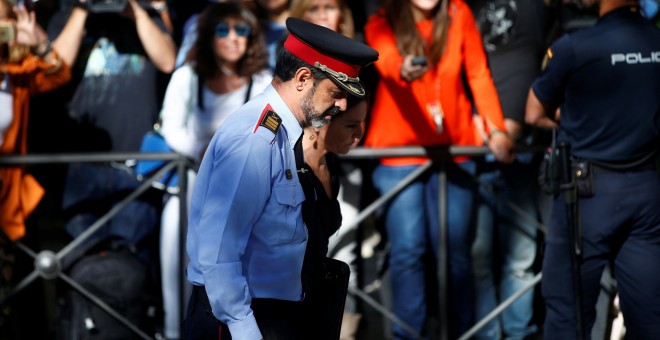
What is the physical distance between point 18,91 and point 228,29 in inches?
47.5

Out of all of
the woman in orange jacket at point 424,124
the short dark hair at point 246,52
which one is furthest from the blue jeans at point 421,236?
the short dark hair at point 246,52

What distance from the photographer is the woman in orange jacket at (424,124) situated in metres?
6.09

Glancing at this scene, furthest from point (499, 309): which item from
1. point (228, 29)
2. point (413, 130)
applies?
point (228, 29)

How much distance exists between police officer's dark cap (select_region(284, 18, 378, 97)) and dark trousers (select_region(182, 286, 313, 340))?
0.77 meters

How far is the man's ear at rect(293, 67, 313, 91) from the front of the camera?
362 cm

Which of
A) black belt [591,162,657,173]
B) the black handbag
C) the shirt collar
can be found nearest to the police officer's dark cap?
the shirt collar

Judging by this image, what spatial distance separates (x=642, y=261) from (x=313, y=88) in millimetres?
2144

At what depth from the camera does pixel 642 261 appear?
16.5 ft

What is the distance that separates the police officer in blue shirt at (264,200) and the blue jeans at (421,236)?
2.32 metres

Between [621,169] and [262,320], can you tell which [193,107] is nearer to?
[621,169]

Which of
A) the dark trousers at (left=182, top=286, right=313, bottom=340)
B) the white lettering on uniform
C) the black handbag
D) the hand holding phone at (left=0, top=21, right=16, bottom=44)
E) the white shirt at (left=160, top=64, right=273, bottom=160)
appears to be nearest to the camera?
the dark trousers at (left=182, top=286, right=313, bottom=340)

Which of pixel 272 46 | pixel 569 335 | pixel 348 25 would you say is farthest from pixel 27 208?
pixel 569 335

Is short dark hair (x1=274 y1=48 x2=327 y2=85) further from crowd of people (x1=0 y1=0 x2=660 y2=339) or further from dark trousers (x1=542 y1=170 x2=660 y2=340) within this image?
dark trousers (x1=542 y1=170 x2=660 y2=340)

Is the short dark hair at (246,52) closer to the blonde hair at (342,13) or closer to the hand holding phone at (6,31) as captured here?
the blonde hair at (342,13)
